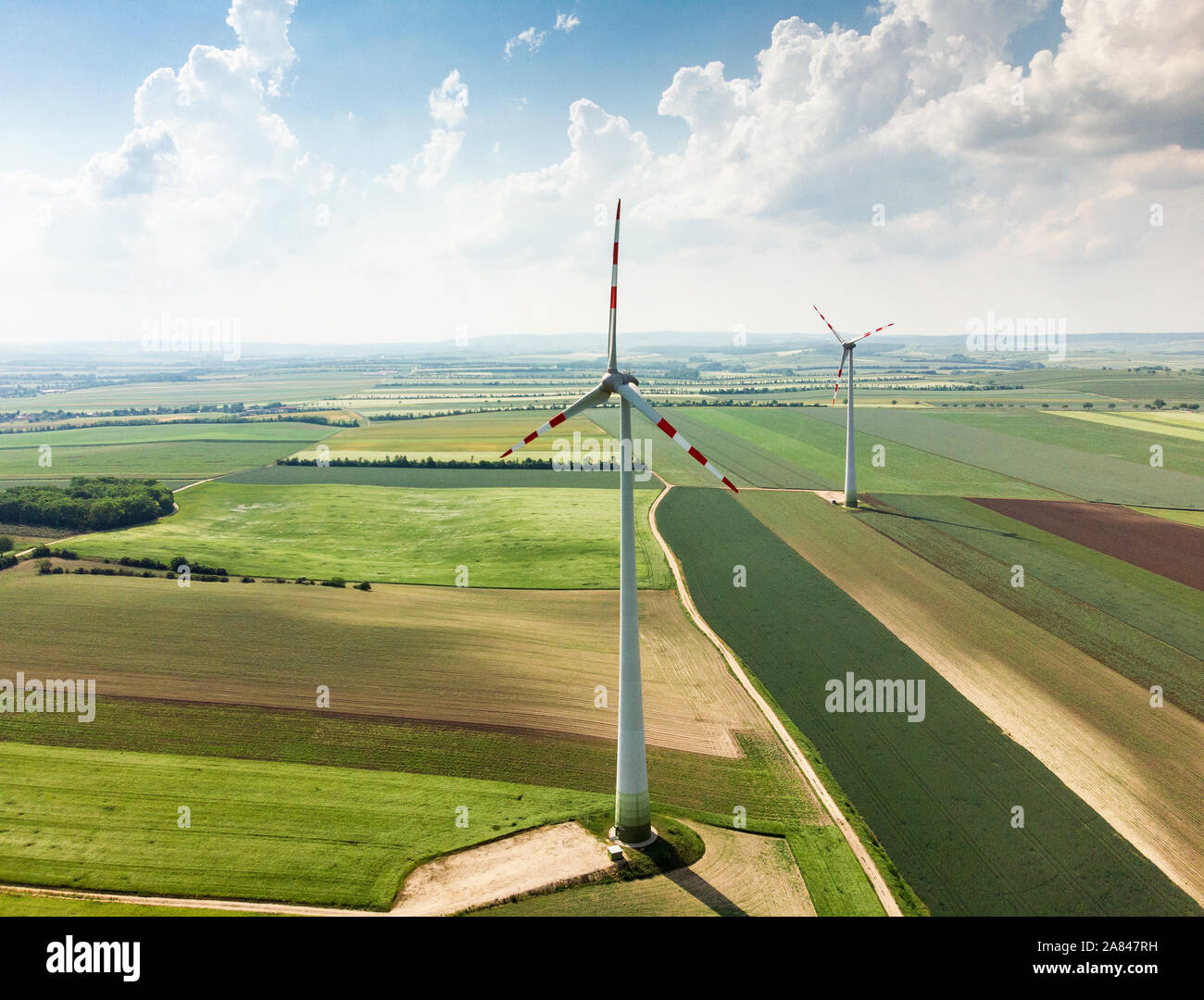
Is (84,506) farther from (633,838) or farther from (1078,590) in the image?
(1078,590)

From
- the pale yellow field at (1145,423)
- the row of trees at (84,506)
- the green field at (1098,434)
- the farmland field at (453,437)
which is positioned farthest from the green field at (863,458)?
the row of trees at (84,506)

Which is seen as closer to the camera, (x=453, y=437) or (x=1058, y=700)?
(x=1058, y=700)

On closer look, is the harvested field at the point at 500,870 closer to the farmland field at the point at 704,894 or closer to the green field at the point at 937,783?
the farmland field at the point at 704,894

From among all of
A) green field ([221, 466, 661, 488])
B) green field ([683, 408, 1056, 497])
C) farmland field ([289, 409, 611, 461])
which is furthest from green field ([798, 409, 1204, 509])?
farmland field ([289, 409, 611, 461])

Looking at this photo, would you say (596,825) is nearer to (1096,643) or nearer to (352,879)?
(352,879)

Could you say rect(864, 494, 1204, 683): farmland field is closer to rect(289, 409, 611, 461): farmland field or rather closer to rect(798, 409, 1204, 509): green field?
rect(798, 409, 1204, 509): green field

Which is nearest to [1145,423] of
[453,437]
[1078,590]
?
[1078,590]
